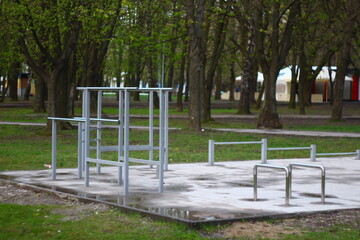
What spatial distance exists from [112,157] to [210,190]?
640 cm

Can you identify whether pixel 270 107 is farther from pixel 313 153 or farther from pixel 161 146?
pixel 161 146

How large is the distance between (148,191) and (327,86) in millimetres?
68912

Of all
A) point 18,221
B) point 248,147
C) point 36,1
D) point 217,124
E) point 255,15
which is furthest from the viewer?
point 217,124

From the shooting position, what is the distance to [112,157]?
59.4 feet

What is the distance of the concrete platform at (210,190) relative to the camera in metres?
9.91

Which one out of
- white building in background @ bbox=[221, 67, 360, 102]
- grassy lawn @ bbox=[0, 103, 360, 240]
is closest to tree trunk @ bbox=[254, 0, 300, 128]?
grassy lawn @ bbox=[0, 103, 360, 240]

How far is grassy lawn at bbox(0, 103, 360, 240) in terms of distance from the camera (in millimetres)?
8578

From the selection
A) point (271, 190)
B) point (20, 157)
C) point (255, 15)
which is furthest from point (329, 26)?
point (271, 190)

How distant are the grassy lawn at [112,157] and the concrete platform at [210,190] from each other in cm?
49

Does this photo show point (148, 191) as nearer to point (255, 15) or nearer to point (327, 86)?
point (255, 15)

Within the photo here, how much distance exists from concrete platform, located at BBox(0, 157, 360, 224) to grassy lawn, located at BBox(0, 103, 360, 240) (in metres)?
0.49

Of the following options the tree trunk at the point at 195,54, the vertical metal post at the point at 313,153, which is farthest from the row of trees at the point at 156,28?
the vertical metal post at the point at 313,153

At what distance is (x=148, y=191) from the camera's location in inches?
467

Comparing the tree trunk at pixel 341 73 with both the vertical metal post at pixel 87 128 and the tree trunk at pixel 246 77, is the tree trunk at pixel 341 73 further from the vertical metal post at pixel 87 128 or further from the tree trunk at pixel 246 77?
the vertical metal post at pixel 87 128
